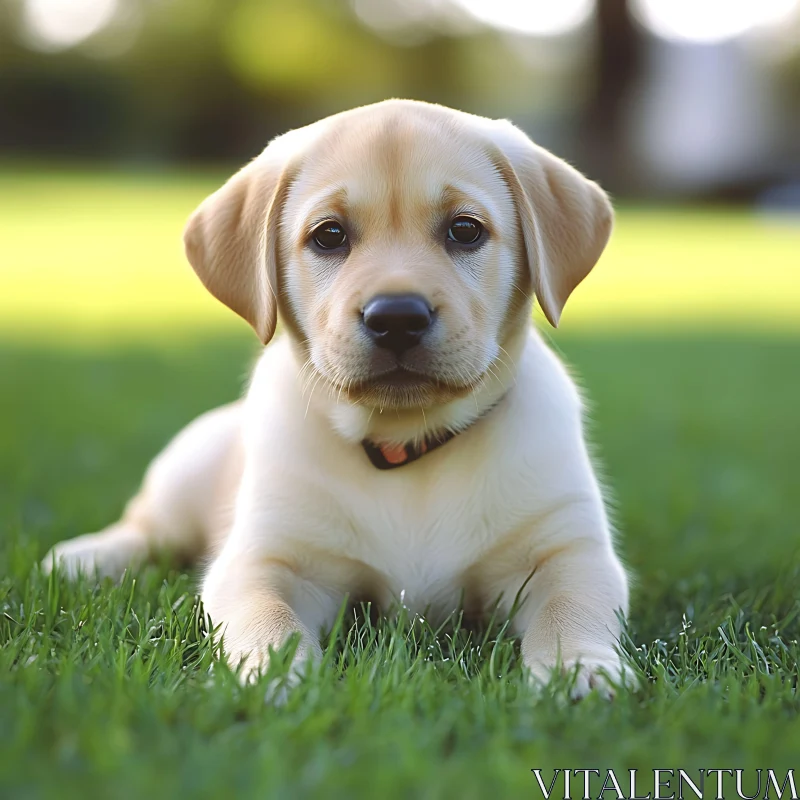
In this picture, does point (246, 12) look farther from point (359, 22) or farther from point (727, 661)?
point (727, 661)

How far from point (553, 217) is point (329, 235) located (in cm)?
69

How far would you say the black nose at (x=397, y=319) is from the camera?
9.30 feet

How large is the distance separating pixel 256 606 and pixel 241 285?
3.22 ft

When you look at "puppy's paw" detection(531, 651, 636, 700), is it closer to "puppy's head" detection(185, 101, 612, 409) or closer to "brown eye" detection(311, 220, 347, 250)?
"puppy's head" detection(185, 101, 612, 409)

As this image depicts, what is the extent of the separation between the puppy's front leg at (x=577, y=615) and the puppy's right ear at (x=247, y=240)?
1080 mm

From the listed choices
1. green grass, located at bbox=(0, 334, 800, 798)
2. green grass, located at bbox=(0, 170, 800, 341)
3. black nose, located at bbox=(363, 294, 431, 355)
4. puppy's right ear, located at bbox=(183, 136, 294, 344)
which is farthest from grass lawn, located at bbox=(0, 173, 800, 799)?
green grass, located at bbox=(0, 170, 800, 341)

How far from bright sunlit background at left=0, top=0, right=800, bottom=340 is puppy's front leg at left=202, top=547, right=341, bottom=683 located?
9.49 meters

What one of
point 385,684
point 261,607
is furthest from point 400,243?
point 385,684

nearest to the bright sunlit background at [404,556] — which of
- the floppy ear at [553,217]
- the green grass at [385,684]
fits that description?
the green grass at [385,684]

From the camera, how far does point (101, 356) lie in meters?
8.66

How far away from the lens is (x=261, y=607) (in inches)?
117

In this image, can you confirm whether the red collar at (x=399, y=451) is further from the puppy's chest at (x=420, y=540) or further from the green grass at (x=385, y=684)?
the green grass at (x=385, y=684)

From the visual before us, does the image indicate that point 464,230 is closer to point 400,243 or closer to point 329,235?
point 400,243

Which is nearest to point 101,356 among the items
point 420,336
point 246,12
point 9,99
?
point 420,336
